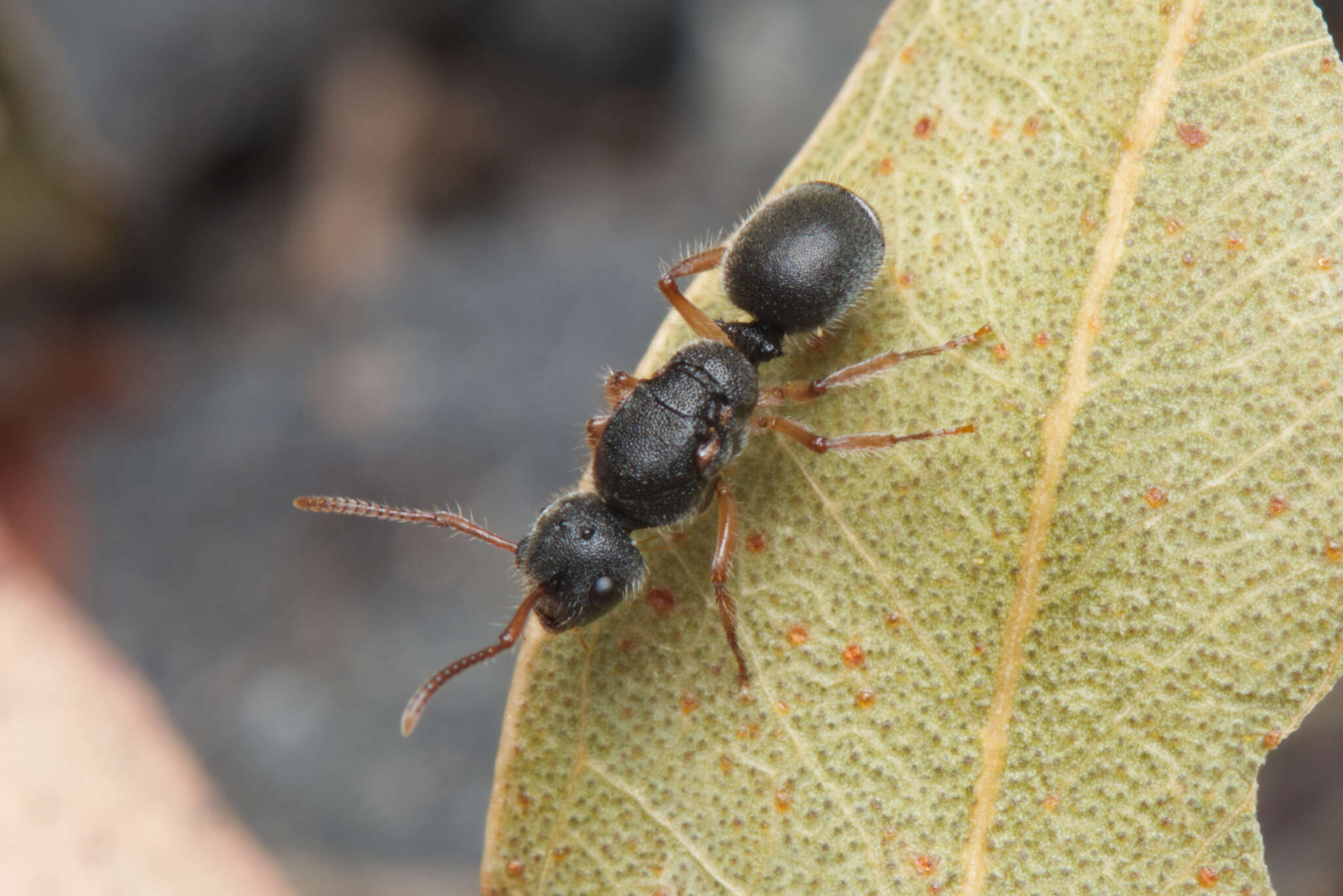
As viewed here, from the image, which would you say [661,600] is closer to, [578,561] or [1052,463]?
[578,561]

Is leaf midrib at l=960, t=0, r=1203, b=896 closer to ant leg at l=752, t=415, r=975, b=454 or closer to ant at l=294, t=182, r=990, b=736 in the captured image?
ant leg at l=752, t=415, r=975, b=454

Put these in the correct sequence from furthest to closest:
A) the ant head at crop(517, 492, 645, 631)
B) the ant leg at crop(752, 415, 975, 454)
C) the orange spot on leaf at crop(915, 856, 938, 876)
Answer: the ant head at crop(517, 492, 645, 631)
the ant leg at crop(752, 415, 975, 454)
the orange spot on leaf at crop(915, 856, 938, 876)

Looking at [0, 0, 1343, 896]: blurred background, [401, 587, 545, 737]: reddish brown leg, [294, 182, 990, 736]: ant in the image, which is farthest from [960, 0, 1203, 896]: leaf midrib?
[0, 0, 1343, 896]: blurred background

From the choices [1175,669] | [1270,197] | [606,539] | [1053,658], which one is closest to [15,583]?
[606,539]

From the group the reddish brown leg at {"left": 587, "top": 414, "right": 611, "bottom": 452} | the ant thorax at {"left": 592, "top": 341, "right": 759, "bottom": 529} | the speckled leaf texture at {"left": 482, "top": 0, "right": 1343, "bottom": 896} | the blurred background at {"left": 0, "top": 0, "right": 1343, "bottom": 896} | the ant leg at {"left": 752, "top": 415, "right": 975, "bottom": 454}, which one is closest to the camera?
the speckled leaf texture at {"left": 482, "top": 0, "right": 1343, "bottom": 896}

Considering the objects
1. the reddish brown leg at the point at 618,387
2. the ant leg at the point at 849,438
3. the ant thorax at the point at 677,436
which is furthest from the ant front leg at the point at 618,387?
the ant leg at the point at 849,438

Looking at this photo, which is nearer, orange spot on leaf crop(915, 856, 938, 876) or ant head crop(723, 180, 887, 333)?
orange spot on leaf crop(915, 856, 938, 876)

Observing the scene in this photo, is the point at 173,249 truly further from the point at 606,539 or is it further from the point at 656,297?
the point at 606,539

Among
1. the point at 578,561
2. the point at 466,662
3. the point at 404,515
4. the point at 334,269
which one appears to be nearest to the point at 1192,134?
the point at 578,561
